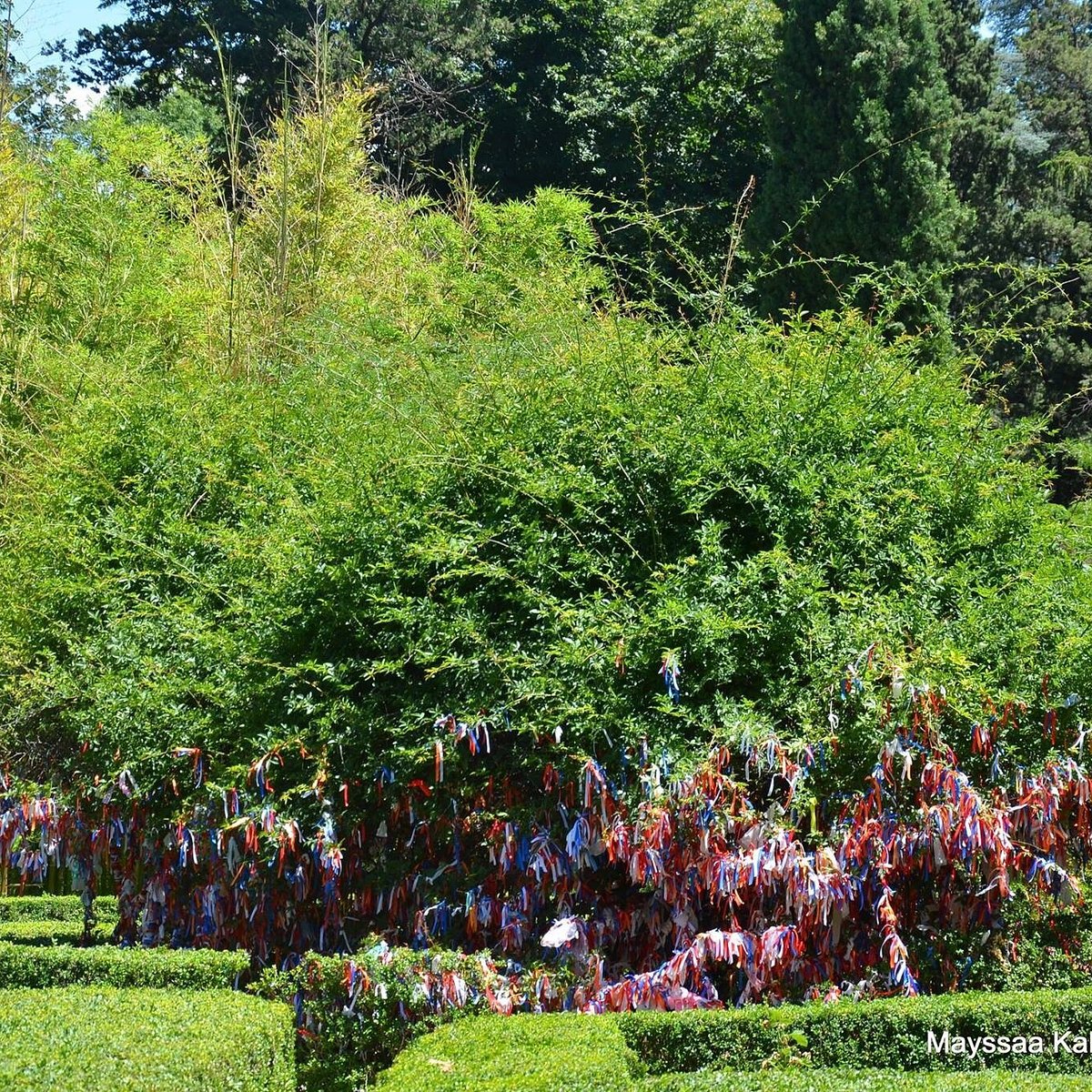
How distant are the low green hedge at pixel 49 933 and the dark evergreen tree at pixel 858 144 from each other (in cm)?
1082

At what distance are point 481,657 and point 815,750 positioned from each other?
1.30 metres

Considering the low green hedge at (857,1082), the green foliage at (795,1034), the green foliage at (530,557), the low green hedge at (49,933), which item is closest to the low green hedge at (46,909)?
the low green hedge at (49,933)

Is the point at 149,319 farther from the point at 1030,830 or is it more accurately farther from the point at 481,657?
the point at 1030,830

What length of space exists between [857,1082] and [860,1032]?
1.84 feet

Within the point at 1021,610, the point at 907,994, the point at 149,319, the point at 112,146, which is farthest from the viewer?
the point at 112,146

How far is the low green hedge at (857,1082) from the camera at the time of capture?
129 inches

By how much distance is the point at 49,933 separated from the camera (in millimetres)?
7152

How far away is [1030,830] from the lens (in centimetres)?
429

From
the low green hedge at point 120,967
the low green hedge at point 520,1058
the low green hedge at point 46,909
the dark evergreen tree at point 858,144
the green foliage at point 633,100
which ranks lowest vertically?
the low green hedge at point 46,909

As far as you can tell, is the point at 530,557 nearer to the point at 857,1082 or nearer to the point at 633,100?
the point at 857,1082

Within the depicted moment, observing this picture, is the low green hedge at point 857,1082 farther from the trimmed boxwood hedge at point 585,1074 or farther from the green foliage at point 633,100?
the green foliage at point 633,100

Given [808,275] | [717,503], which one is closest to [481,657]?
[717,503]

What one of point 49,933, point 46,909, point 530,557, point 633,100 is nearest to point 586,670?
point 530,557

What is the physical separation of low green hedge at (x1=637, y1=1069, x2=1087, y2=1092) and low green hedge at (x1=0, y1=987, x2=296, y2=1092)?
3.27 ft
